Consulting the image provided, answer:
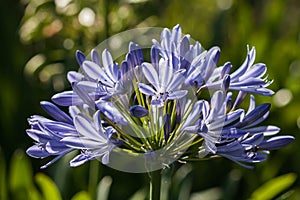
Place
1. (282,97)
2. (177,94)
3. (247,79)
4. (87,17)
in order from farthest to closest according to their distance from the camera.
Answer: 1. (282,97)
2. (87,17)
3. (247,79)
4. (177,94)

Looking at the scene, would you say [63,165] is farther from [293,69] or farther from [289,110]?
[293,69]

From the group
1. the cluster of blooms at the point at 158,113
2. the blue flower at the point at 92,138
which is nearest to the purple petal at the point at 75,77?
the cluster of blooms at the point at 158,113

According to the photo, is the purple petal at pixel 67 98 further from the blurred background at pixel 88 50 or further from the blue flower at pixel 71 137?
the blurred background at pixel 88 50

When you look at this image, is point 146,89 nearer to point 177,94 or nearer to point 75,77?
point 177,94

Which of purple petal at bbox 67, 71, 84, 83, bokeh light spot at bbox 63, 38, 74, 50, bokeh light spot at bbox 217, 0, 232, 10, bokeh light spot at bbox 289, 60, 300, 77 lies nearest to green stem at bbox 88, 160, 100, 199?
bokeh light spot at bbox 63, 38, 74, 50

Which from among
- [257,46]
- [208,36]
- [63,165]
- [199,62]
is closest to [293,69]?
[257,46]

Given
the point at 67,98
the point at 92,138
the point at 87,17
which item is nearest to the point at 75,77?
the point at 67,98

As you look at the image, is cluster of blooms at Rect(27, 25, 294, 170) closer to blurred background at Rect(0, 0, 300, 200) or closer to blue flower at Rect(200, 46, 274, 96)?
blue flower at Rect(200, 46, 274, 96)
